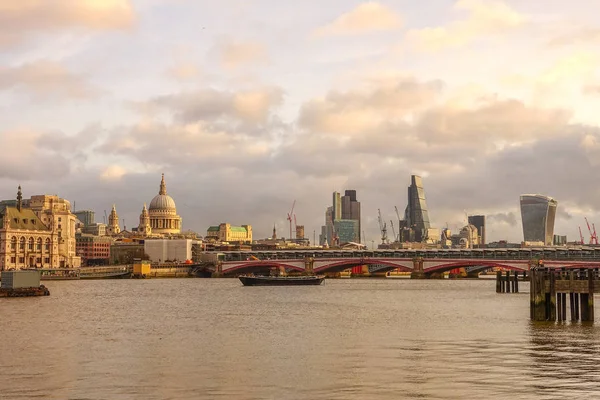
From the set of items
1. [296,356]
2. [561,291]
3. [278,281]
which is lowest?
[296,356]

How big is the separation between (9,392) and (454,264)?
530 feet

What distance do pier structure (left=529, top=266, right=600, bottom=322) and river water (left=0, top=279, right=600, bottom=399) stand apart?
167 cm

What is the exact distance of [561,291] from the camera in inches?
2442

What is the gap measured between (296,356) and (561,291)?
23.5m

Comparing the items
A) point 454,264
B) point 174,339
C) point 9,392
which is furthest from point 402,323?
point 454,264

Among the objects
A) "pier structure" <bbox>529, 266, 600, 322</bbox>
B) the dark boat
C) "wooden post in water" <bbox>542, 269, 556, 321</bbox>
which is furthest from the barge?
"wooden post in water" <bbox>542, 269, 556, 321</bbox>

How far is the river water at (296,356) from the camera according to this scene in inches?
1385

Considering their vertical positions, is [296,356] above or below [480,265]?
below

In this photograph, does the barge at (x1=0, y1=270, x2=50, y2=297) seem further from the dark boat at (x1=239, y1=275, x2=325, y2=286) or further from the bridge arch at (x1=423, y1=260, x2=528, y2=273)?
the bridge arch at (x1=423, y1=260, x2=528, y2=273)

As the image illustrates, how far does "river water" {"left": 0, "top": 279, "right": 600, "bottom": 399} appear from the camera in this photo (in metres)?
35.2

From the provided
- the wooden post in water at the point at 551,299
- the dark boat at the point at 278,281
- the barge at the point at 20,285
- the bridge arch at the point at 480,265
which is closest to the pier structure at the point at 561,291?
the wooden post in water at the point at 551,299

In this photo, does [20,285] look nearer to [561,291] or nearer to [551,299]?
[551,299]

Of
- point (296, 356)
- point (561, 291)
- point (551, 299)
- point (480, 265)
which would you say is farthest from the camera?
point (480, 265)

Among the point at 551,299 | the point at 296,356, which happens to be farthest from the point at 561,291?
the point at 296,356
